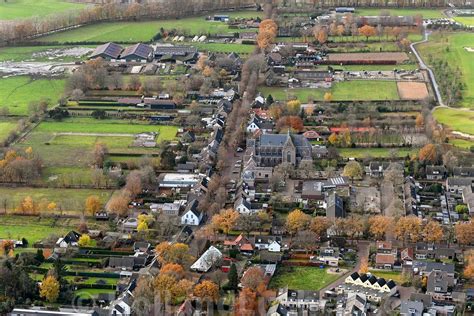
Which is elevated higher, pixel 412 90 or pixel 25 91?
pixel 25 91

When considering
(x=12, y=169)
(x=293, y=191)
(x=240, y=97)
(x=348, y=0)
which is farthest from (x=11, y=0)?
(x=293, y=191)

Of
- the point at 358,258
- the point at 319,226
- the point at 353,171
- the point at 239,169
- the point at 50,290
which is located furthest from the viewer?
the point at 239,169

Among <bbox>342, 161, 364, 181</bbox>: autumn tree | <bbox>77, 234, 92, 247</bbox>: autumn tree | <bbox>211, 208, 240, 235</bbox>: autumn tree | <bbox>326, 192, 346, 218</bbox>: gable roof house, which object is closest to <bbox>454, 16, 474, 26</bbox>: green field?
<bbox>342, 161, 364, 181</bbox>: autumn tree

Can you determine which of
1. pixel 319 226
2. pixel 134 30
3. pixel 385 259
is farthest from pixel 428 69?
pixel 385 259

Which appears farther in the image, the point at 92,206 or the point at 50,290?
the point at 92,206

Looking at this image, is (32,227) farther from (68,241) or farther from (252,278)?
(252,278)

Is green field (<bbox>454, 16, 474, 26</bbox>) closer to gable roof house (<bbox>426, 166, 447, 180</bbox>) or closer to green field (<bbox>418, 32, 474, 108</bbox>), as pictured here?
green field (<bbox>418, 32, 474, 108</bbox>)
